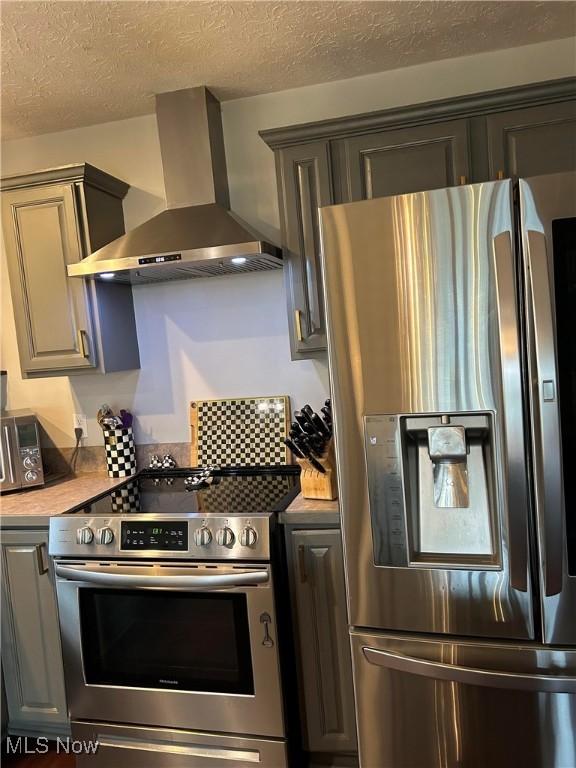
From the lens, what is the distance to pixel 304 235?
7.06 ft

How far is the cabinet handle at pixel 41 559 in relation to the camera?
2.14 meters

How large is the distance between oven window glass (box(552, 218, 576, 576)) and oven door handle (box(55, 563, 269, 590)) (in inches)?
36.5

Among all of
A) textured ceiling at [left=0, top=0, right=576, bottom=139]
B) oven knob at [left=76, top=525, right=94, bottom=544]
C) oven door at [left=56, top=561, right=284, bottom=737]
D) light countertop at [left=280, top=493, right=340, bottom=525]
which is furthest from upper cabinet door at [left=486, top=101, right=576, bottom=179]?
oven knob at [left=76, top=525, right=94, bottom=544]

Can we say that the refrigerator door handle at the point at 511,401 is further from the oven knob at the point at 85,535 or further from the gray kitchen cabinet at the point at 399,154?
the oven knob at the point at 85,535

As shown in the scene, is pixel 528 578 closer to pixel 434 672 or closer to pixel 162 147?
pixel 434 672

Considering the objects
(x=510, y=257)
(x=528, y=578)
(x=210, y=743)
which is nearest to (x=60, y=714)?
(x=210, y=743)

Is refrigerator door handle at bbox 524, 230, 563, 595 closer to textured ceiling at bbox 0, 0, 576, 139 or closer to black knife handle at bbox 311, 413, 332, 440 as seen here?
black knife handle at bbox 311, 413, 332, 440

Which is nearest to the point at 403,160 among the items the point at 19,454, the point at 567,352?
the point at 567,352

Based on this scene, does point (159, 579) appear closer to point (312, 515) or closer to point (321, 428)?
point (312, 515)

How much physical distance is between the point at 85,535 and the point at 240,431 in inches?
32.5

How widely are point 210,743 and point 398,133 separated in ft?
7.36

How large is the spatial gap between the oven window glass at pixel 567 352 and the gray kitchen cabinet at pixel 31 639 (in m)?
1.78

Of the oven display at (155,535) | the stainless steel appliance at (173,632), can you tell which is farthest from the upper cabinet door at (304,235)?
the oven display at (155,535)

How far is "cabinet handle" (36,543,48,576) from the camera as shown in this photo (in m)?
2.14
